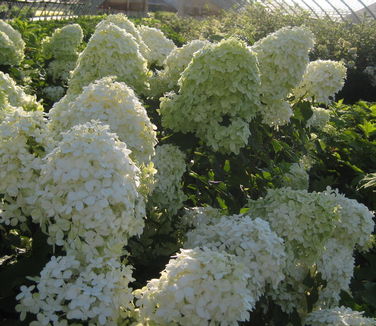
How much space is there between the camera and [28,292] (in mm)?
1472

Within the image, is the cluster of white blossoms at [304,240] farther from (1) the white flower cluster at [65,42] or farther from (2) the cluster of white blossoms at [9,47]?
(1) the white flower cluster at [65,42]

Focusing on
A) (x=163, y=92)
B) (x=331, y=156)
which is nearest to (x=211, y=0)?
(x=331, y=156)

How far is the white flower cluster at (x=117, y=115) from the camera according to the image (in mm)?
1919

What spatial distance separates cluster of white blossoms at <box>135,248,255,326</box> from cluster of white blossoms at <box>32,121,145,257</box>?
0.71 ft

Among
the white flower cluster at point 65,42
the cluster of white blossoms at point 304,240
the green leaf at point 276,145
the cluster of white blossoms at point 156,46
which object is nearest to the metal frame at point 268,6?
the white flower cluster at point 65,42

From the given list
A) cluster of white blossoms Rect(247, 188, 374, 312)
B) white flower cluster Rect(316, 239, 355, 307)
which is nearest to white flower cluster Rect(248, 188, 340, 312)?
cluster of white blossoms Rect(247, 188, 374, 312)

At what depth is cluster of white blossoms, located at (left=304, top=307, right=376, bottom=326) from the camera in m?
1.85

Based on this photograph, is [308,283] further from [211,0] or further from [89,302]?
[211,0]

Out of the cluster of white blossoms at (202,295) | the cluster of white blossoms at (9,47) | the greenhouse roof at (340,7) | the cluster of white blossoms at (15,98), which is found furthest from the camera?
the greenhouse roof at (340,7)

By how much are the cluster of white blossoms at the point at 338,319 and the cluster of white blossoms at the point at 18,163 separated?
1165mm

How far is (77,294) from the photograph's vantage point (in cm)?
143

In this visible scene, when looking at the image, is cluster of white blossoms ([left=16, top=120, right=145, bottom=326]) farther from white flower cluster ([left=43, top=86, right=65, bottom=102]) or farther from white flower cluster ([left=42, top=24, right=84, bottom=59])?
white flower cluster ([left=42, top=24, right=84, bottom=59])

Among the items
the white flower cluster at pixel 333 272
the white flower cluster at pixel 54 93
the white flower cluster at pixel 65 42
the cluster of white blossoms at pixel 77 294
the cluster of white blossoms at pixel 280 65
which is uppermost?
the cluster of white blossoms at pixel 280 65

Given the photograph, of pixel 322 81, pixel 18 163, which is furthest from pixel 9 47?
pixel 18 163
